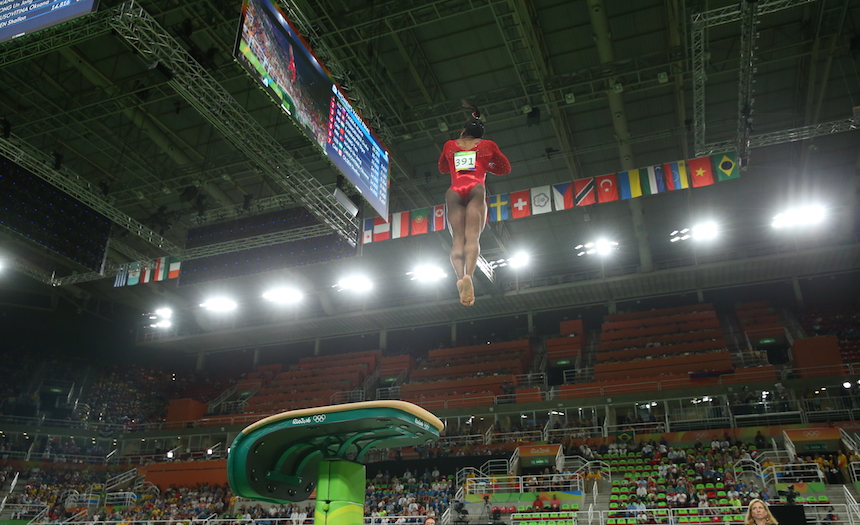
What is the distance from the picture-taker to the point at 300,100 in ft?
28.6

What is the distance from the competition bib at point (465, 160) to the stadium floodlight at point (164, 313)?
27.2m

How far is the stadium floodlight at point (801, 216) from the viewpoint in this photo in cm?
1966

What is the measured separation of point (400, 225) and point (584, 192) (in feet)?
16.1

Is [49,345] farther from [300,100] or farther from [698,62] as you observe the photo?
[698,62]

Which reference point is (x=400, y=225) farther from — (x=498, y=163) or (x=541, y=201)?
(x=498, y=163)

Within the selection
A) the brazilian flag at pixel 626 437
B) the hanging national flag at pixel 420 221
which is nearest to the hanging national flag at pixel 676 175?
the hanging national flag at pixel 420 221

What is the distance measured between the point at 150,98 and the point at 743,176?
18.2m

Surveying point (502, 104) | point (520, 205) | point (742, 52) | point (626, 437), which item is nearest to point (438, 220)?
point (520, 205)

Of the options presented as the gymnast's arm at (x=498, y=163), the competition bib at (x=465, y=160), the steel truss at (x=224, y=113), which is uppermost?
the steel truss at (x=224, y=113)

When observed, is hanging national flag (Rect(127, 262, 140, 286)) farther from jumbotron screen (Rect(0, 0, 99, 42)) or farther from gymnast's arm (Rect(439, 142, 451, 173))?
gymnast's arm (Rect(439, 142, 451, 173))

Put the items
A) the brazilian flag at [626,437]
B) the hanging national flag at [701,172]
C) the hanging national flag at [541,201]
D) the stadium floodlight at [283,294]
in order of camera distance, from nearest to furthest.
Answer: the hanging national flag at [701,172] < the hanging national flag at [541,201] < the brazilian flag at [626,437] < the stadium floodlight at [283,294]

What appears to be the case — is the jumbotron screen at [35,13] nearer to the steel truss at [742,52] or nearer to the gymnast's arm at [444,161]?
the gymnast's arm at [444,161]

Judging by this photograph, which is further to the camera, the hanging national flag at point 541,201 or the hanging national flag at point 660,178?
the hanging national flag at point 541,201

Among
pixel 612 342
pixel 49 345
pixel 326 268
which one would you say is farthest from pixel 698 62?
pixel 49 345
